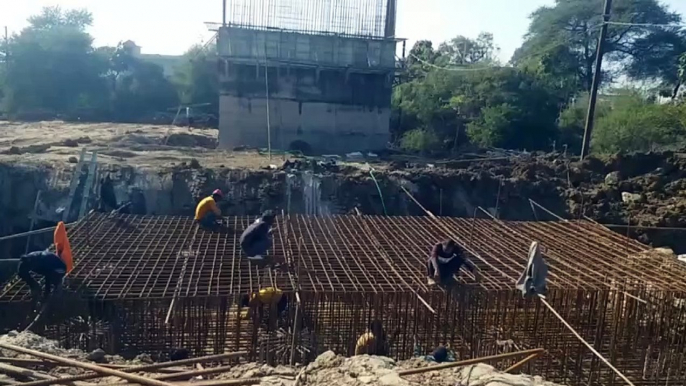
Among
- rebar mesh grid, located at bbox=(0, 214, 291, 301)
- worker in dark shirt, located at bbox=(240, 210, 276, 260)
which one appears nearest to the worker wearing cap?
rebar mesh grid, located at bbox=(0, 214, 291, 301)

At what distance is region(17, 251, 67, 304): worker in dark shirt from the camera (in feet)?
23.0

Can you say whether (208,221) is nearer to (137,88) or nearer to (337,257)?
(337,257)

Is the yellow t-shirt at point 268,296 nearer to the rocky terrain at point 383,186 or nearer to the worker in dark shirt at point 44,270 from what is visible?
the worker in dark shirt at point 44,270

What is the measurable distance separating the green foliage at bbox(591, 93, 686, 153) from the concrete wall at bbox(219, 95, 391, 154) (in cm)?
749

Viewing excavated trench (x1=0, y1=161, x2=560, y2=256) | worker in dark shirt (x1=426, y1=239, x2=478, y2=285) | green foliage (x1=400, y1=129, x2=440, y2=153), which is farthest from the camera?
green foliage (x1=400, y1=129, x2=440, y2=153)

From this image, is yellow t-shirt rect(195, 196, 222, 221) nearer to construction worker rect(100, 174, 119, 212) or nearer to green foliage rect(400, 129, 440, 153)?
construction worker rect(100, 174, 119, 212)

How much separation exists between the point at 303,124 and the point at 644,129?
11164 millimetres

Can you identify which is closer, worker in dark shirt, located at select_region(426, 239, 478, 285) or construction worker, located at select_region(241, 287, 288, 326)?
construction worker, located at select_region(241, 287, 288, 326)

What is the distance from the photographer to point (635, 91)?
27250 millimetres

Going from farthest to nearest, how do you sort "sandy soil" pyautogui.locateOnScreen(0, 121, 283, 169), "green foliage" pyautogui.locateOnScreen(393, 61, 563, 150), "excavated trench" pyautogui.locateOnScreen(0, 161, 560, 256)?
"green foliage" pyautogui.locateOnScreen(393, 61, 563, 150)
"sandy soil" pyautogui.locateOnScreen(0, 121, 283, 169)
"excavated trench" pyautogui.locateOnScreen(0, 161, 560, 256)

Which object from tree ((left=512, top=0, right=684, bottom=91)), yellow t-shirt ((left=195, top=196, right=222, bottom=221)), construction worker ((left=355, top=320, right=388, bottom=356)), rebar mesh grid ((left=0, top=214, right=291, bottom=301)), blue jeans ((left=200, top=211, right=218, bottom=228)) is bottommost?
construction worker ((left=355, top=320, right=388, bottom=356))

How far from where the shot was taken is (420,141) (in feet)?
76.1

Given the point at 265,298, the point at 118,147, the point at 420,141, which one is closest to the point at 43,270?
the point at 265,298

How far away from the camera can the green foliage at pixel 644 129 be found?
20297mm
